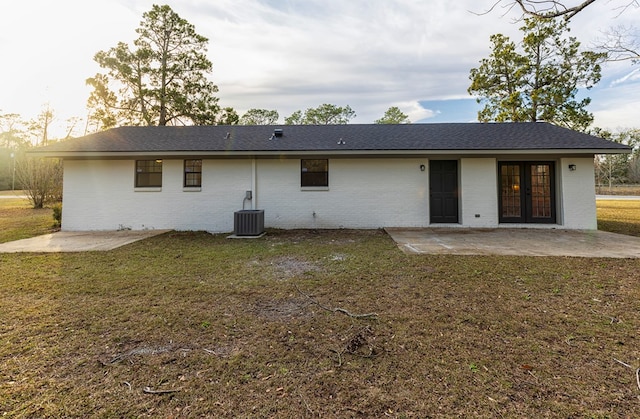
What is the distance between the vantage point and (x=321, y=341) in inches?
105

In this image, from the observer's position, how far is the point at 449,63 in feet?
41.4

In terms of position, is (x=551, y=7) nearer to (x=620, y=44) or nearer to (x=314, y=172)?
(x=620, y=44)

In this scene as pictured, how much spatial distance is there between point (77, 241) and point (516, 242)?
38.8ft

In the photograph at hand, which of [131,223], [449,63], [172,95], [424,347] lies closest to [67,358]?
[424,347]

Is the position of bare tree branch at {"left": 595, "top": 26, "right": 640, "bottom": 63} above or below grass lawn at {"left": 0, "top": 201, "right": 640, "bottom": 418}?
above

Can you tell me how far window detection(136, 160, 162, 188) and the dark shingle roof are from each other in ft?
2.07

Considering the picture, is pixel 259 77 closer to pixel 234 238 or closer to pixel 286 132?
pixel 286 132

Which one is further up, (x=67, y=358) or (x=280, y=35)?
(x=280, y=35)

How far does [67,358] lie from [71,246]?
633 centimetres

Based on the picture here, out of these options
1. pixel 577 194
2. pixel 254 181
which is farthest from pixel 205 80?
pixel 577 194

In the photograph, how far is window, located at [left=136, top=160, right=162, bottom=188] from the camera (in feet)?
32.9

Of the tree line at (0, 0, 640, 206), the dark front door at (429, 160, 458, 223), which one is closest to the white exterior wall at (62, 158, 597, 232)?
the dark front door at (429, 160, 458, 223)

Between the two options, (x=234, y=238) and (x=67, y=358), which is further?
(x=234, y=238)

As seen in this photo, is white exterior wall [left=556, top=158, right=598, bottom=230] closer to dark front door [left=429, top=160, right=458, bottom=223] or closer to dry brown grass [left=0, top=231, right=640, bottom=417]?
dark front door [left=429, top=160, right=458, bottom=223]
